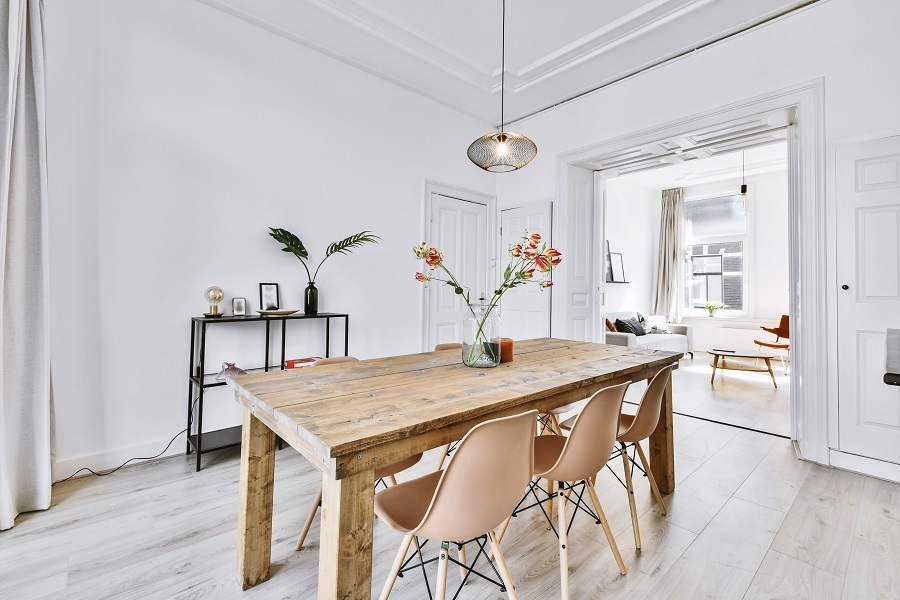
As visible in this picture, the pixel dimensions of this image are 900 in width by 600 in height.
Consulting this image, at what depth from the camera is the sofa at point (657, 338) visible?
17.5 feet

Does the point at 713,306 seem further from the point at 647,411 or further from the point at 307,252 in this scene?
the point at 307,252

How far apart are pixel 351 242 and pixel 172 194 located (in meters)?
1.22

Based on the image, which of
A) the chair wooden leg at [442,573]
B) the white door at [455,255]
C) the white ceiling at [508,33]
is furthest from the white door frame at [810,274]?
the chair wooden leg at [442,573]

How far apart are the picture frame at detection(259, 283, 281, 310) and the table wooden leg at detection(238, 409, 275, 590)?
1647 millimetres

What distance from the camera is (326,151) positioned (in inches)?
132

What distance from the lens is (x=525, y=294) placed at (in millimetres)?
4500

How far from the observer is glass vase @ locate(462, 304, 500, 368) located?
6.02ft

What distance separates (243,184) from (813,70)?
3.97m

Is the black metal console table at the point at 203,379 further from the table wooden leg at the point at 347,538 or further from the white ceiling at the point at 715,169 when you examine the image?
the white ceiling at the point at 715,169

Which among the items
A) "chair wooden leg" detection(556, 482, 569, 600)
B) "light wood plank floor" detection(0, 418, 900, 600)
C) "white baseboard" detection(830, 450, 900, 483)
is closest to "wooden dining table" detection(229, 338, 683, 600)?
"light wood plank floor" detection(0, 418, 900, 600)

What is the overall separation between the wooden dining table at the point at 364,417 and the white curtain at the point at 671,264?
5.76m

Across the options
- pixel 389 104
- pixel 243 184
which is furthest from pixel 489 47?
pixel 243 184

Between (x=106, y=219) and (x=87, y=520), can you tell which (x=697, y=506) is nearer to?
(x=87, y=520)

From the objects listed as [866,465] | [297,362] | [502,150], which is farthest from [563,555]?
[866,465]
